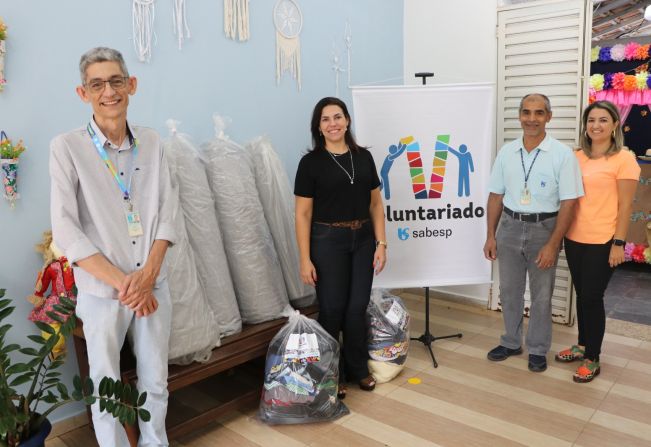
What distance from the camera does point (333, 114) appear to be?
252cm

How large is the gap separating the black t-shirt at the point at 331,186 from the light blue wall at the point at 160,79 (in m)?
0.70

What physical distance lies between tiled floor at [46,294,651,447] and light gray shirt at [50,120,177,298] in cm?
98

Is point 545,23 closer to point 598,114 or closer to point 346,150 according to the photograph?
point 598,114

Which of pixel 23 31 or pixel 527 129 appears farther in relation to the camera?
pixel 527 129

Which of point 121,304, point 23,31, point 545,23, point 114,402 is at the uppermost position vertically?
point 545,23

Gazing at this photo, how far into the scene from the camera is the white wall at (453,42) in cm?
374

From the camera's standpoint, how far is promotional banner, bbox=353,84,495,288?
3.05 m

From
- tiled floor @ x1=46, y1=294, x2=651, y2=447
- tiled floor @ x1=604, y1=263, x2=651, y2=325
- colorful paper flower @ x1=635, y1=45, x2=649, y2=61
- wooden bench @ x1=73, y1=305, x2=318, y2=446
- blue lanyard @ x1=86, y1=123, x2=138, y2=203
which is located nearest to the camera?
blue lanyard @ x1=86, y1=123, x2=138, y2=203

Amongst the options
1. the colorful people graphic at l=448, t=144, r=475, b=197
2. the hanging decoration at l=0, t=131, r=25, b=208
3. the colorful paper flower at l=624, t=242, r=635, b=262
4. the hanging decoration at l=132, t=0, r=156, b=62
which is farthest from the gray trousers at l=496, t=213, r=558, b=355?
the colorful paper flower at l=624, t=242, r=635, b=262

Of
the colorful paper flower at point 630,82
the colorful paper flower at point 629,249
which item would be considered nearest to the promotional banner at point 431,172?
the colorful paper flower at point 629,249

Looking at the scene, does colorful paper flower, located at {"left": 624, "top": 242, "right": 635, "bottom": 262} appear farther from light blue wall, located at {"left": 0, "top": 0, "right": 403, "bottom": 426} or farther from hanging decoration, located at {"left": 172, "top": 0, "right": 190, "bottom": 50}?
hanging decoration, located at {"left": 172, "top": 0, "right": 190, "bottom": 50}

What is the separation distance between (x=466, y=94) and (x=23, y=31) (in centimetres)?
222

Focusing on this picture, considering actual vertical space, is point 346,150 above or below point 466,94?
below

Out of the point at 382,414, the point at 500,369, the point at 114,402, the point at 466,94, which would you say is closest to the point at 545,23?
the point at 466,94
